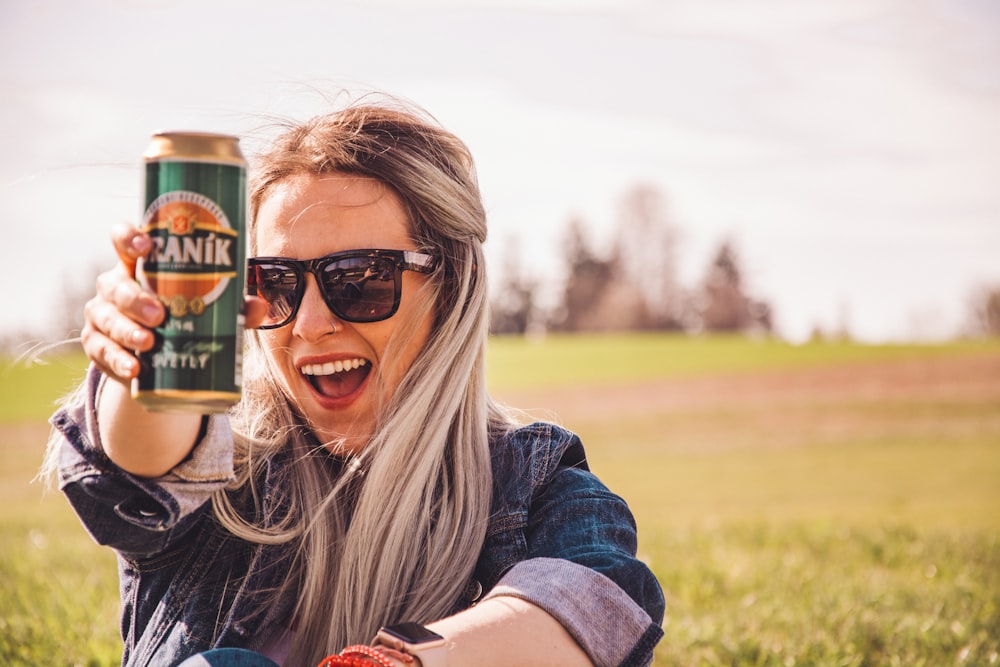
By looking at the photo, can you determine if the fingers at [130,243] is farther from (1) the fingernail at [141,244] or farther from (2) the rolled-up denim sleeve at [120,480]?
(2) the rolled-up denim sleeve at [120,480]

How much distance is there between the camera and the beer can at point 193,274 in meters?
1.65

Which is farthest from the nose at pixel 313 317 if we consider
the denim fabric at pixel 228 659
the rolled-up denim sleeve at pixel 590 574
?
the denim fabric at pixel 228 659

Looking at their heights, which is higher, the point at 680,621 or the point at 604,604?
the point at 604,604

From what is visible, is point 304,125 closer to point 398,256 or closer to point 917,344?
point 398,256

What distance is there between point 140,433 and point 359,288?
0.71 meters

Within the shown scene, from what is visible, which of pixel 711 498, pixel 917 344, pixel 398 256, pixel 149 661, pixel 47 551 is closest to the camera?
pixel 149 661

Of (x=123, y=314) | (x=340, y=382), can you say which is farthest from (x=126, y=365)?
(x=340, y=382)

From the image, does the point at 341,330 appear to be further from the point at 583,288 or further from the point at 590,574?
the point at 583,288

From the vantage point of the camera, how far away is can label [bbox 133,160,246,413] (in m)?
1.65

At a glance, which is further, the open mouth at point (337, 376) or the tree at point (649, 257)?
the tree at point (649, 257)

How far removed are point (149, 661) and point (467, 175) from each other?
4.78ft

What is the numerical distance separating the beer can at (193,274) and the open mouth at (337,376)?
30.0 inches

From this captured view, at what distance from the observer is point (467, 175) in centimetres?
275

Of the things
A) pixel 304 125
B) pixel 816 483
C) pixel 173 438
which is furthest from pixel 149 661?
pixel 816 483
